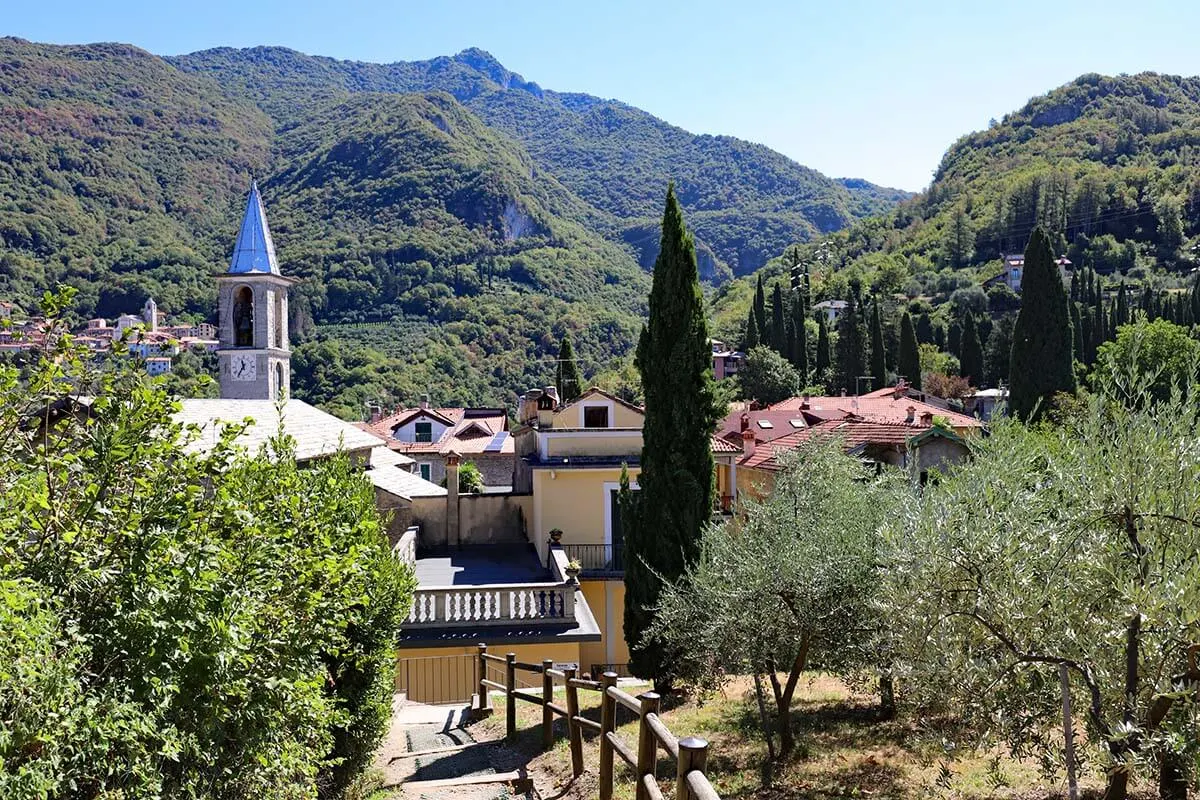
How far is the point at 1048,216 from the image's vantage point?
136 meters

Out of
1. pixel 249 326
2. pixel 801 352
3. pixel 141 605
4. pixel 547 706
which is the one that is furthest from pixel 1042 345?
pixel 141 605

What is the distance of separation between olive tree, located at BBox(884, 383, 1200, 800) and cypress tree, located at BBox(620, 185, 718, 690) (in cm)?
729

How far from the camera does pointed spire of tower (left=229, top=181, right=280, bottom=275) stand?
32500 mm

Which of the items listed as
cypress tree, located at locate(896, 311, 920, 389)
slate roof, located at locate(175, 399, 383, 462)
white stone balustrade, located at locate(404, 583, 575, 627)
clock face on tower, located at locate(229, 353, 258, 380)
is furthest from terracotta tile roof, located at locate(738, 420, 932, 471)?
cypress tree, located at locate(896, 311, 920, 389)

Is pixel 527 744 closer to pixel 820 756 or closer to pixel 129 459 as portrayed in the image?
pixel 820 756

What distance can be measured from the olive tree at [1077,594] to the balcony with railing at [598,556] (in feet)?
41.1

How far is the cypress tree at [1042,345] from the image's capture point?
5206 centimetres

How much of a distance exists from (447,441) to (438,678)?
33.5m

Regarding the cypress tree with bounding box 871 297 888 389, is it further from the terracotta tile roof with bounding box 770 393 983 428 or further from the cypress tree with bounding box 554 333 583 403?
the cypress tree with bounding box 554 333 583 403

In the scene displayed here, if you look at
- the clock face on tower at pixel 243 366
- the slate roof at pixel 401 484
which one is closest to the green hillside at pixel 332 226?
the clock face on tower at pixel 243 366

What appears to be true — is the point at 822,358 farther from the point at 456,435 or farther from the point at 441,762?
the point at 441,762

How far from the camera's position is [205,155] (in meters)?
125

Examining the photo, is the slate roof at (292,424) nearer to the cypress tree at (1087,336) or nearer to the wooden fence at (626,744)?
the wooden fence at (626,744)

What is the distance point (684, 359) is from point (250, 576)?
37.2 ft
